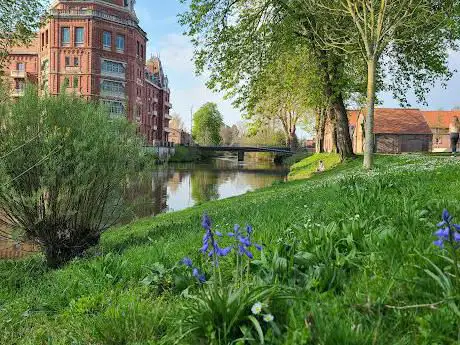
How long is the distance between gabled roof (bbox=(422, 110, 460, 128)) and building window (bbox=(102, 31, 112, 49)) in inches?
2175

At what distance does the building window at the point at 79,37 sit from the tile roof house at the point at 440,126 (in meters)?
57.8

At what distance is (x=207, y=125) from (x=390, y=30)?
9792 centimetres

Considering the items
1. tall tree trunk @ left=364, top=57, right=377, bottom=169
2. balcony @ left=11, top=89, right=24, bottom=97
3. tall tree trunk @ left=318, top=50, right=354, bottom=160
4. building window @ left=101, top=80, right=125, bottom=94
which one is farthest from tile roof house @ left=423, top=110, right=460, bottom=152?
balcony @ left=11, top=89, right=24, bottom=97

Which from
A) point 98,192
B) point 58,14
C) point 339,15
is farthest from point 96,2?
point 98,192

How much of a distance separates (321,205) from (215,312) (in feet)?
15.0

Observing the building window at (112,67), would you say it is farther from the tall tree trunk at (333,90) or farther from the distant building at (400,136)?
the tall tree trunk at (333,90)

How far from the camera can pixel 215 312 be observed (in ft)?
9.71

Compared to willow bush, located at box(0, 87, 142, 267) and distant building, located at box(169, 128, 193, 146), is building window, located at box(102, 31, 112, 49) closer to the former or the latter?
distant building, located at box(169, 128, 193, 146)

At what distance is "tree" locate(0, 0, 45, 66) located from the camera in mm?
18205

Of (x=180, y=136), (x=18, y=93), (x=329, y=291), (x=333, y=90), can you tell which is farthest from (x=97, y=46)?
(x=329, y=291)

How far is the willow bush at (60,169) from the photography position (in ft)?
26.0

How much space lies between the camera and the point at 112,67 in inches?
2707

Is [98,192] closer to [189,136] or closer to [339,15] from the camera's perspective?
[339,15]

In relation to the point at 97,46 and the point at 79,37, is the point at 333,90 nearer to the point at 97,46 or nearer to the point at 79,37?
the point at 97,46
